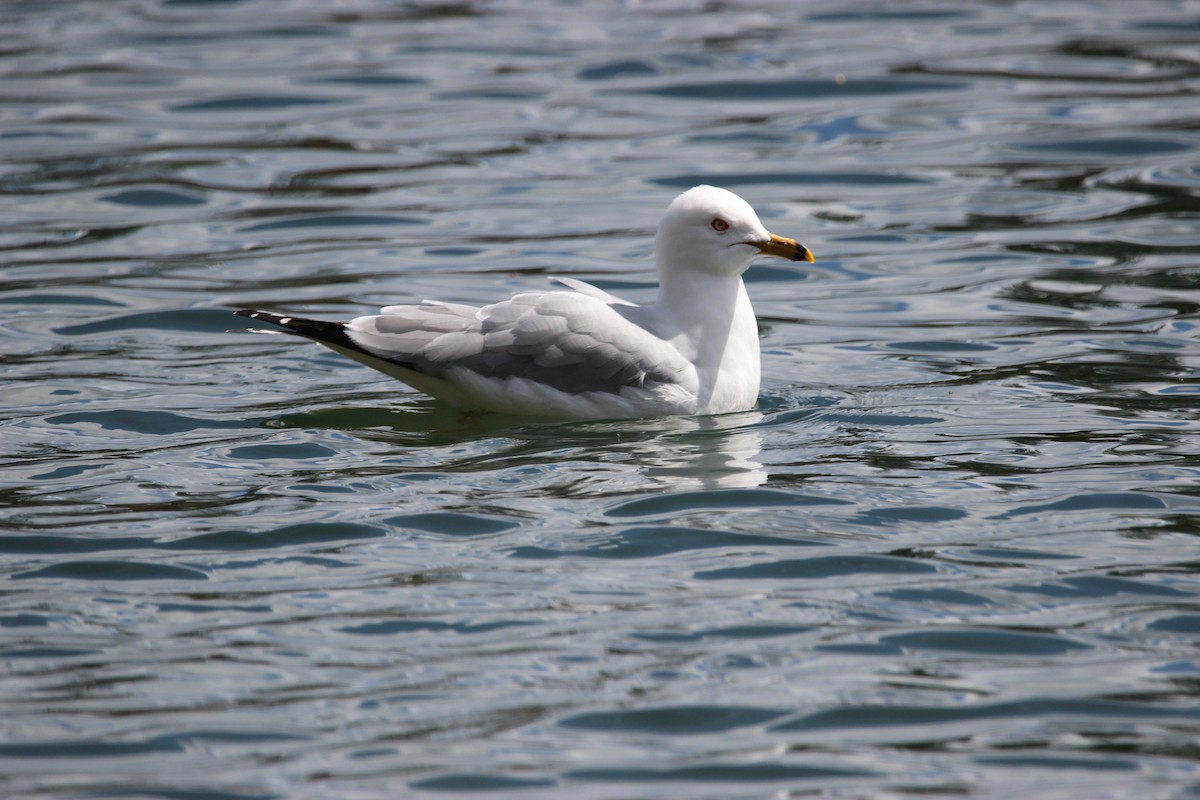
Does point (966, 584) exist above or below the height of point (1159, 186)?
below

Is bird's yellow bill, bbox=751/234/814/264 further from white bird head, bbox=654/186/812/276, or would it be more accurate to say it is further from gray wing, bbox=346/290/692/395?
gray wing, bbox=346/290/692/395

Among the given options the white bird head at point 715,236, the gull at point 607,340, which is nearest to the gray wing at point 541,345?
the gull at point 607,340

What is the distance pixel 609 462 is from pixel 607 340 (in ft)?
2.19

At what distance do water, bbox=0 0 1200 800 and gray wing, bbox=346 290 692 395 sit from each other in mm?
265

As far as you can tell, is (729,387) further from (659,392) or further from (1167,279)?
(1167,279)

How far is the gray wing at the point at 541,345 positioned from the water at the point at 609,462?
27 cm

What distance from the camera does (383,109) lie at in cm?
1414

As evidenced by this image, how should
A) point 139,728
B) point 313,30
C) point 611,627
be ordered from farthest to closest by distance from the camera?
1. point 313,30
2. point 611,627
3. point 139,728

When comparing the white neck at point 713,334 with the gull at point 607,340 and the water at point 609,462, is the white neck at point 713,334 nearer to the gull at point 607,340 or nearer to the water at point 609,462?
the gull at point 607,340

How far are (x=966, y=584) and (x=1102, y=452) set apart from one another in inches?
65.5

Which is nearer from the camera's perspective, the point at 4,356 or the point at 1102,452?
the point at 1102,452

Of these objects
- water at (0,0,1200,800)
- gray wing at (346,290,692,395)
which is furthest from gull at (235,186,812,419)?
water at (0,0,1200,800)

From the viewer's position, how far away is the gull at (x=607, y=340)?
7246 millimetres

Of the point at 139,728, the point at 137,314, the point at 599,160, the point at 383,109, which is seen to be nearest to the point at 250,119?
the point at 383,109
